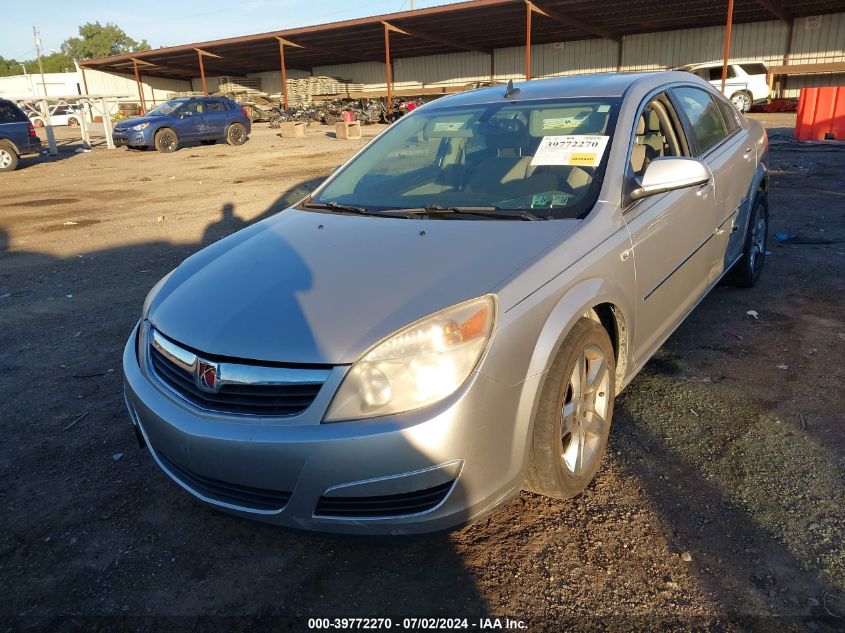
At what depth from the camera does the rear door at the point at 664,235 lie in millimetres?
3008

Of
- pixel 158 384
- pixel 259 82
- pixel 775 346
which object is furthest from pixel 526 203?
pixel 259 82

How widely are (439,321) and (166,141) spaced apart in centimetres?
2047

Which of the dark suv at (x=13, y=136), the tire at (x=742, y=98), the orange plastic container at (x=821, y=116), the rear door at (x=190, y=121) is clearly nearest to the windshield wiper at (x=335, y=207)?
the orange plastic container at (x=821, y=116)

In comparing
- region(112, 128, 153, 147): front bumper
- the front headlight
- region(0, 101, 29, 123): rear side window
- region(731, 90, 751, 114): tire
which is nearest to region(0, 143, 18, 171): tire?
region(0, 101, 29, 123): rear side window

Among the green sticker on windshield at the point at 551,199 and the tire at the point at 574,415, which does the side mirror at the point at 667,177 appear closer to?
the green sticker on windshield at the point at 551,199

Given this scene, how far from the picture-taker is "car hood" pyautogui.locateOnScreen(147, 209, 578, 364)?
212 centimetres

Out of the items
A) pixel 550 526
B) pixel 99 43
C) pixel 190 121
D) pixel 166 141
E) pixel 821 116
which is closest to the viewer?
pixel 550 526

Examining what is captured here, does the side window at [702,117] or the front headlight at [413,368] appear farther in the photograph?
the side window at [702,117]

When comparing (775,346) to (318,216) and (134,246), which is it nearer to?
(318,216)

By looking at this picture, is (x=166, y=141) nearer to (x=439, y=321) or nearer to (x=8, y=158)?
(x=8, y=158)

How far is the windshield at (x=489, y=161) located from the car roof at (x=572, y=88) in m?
0.09

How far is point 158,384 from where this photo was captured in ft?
7.95

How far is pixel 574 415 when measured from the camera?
2.57 metres

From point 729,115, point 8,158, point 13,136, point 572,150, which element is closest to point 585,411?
point 572,150
